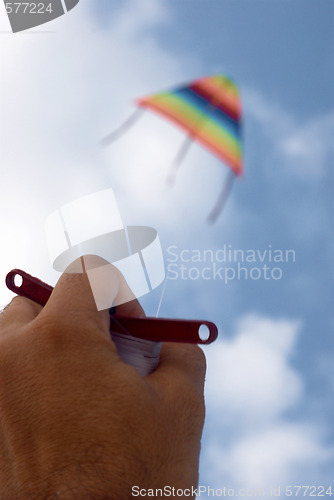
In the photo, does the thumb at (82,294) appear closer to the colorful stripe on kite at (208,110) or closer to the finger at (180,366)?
the finger at (180,366)

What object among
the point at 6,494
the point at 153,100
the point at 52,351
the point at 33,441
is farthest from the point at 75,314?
the point at 153,100

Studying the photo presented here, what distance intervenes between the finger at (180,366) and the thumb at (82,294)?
15 centimetres

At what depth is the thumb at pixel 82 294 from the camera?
1.15 m

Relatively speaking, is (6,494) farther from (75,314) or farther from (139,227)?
(139,227)

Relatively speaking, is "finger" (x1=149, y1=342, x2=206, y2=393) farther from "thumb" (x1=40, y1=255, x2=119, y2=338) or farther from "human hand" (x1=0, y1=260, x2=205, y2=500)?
"thumb" (x1=40, y1=255, x2=119, y2=338)

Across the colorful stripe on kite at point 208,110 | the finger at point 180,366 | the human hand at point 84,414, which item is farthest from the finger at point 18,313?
the colorful stripe on kite at point 208,110

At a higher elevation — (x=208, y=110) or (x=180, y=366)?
(x=208, y=110)

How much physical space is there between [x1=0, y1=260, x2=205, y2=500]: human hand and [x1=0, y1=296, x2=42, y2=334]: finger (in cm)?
11

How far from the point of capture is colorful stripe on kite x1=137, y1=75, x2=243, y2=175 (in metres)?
1.60

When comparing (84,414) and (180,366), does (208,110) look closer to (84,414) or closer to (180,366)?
(180,366)

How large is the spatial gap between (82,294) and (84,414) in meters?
0.28

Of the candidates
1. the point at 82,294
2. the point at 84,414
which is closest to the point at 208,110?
the point at 82,294

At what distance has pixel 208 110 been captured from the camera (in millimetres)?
1641

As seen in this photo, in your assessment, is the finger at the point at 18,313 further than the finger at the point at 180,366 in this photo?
Yes
